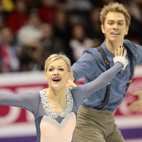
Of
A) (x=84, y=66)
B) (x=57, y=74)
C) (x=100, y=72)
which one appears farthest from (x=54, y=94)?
(x=100, y=72)

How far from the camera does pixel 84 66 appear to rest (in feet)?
11.3

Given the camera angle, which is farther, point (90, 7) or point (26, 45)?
point (90, 7)

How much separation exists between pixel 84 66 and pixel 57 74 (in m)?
0.52

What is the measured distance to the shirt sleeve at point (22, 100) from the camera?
2842 millimetres

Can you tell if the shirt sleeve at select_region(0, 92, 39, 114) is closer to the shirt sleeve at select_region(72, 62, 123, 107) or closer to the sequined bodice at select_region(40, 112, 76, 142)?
the sequined bodice at select_region(40, 112, 76, 142)

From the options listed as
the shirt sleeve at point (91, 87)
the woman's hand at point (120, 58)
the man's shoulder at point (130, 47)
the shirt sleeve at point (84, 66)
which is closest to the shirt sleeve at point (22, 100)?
the shirt sleeve at point (91, 87)

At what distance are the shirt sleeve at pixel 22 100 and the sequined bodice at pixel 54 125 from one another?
8 cm

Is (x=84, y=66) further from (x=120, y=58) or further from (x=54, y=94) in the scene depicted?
(x=54, y=94)

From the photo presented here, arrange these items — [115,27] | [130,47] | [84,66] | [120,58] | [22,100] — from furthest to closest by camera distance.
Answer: [130,47] < [115,27] < [84,66] < [120,58] < [22,100]

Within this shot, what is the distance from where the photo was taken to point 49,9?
752cm

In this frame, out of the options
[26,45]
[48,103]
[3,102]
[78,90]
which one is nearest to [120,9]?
[78,90]

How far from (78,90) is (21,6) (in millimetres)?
4517

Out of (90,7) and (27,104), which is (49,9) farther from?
(27,104)

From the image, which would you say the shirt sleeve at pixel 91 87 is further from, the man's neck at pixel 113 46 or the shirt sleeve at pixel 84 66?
the man's neck at pixel 113 46
